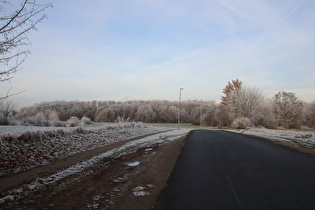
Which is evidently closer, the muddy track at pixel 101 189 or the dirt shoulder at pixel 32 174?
the muddy track at pixel 101 189

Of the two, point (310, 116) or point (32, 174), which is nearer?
point (32, 174)

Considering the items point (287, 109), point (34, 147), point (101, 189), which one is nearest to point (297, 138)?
point (101, 189)

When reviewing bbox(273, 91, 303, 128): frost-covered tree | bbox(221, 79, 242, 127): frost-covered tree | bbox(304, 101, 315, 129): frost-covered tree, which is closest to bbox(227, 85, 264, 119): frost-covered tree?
bbox(221, 79, 242, 127): frost-covered tree

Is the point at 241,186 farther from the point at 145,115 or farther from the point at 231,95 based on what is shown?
the point at 145,115

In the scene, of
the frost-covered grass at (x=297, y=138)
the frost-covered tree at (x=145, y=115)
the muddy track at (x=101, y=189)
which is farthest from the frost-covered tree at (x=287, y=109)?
the frost-covered tree at (x=145, y=115)

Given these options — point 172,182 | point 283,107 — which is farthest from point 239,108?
point 172,182

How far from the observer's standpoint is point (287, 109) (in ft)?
182

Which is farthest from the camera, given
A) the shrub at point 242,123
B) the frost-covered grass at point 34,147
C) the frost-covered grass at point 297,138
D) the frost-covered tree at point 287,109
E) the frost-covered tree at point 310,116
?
the frost-covered tree at point 310,116

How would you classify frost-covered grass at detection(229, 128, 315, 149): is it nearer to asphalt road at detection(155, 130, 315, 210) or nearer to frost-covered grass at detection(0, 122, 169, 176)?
asphalt road at detection(155, 130, 315, 210)

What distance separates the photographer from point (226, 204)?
4.11 meters

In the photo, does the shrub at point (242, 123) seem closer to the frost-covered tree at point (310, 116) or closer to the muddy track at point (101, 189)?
the frost-covered tree at point (310, 116)

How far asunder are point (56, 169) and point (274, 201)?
7605 millimetres

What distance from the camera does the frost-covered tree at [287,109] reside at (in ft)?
178

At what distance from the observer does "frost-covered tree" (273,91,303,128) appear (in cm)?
5412
